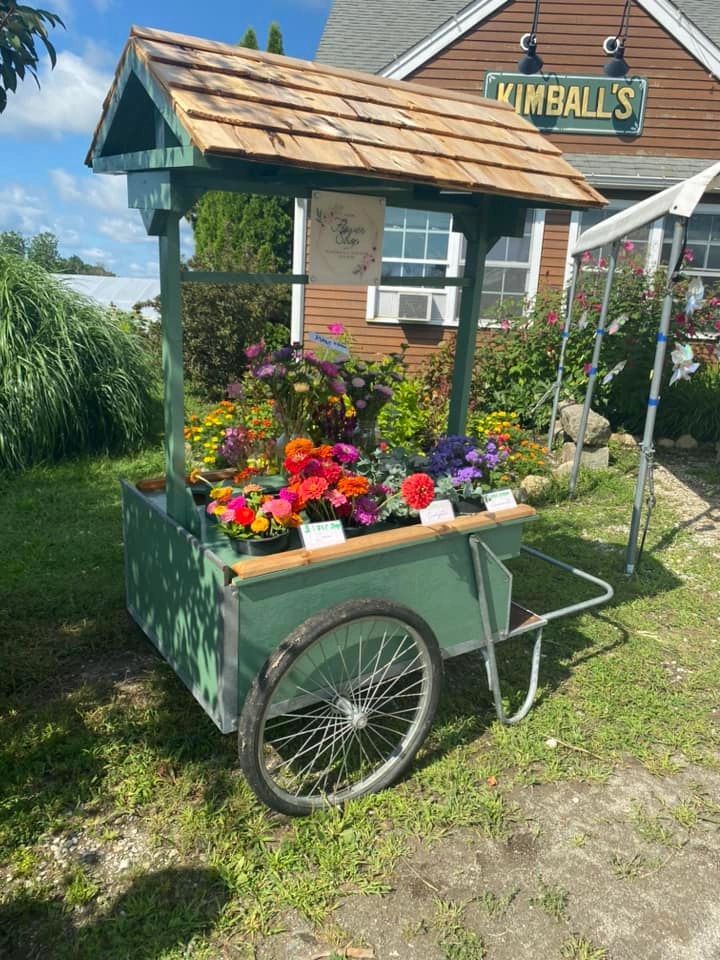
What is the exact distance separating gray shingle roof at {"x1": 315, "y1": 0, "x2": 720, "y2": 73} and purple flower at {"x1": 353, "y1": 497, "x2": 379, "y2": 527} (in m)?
9.18

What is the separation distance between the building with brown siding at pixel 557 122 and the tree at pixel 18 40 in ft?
24.2

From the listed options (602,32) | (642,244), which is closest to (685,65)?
(602,32)

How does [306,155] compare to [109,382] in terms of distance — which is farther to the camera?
[109,382]

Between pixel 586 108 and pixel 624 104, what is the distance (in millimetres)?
495

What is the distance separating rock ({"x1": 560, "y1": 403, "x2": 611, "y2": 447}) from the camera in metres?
6.83

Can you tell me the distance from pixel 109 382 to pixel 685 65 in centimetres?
854

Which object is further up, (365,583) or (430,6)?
(430,6)

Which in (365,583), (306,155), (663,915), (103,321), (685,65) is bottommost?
(663,915)

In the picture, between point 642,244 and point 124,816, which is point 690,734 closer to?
point 124,816

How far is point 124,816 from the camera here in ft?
7.89

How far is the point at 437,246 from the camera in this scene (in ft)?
31.6

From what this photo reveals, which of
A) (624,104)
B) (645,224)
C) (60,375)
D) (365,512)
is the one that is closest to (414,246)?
(624,104)

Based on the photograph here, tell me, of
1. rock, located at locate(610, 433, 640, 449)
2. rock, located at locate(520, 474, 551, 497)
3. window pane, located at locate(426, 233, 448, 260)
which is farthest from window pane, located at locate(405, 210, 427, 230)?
rock, located at locate(520, 474, 551, 497)

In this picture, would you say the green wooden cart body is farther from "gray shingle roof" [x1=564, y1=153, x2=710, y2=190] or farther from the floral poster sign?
"gray shingle roof" [x1=564, y1=153, x2=710, y2=190]
